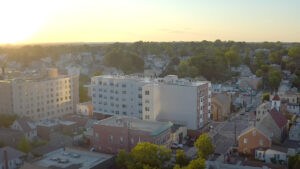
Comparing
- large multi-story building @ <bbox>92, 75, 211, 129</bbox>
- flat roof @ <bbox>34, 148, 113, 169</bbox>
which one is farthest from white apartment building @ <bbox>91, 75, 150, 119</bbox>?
flat roof @ <bbox>34, 148, 113, 169</bbox>

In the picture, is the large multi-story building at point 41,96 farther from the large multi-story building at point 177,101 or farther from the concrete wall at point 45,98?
the large multi-story building at point 177,101

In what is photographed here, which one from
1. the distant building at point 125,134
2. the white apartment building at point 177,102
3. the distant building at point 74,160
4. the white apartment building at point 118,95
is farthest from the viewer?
the white apartment building at point 118,95

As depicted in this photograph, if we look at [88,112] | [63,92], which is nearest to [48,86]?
[63,92]

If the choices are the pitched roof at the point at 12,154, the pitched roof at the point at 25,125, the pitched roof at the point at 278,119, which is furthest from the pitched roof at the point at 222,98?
the pitched roof at the point at 12,154

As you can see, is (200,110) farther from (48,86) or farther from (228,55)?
(228,55)

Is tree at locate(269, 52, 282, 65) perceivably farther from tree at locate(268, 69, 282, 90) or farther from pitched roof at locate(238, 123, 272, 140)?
pitched roof at locate(238, 123, 272, 140)

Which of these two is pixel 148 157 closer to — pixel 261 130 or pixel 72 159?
pixel 72 159

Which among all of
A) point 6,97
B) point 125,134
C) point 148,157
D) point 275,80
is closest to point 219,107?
point 125,134

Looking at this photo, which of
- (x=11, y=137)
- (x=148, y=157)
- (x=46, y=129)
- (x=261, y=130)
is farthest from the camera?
(x=46, y=129)
